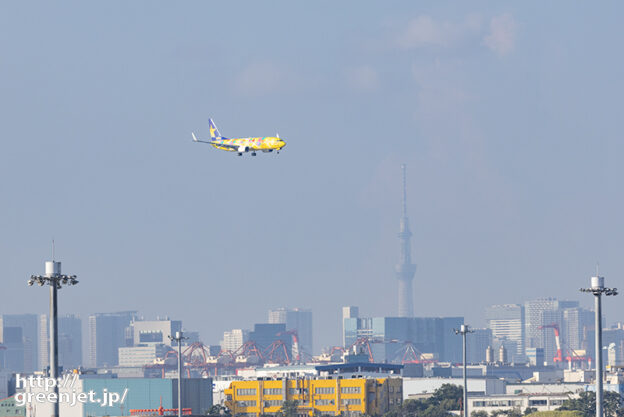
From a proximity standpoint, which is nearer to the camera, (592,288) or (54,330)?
(54,330)

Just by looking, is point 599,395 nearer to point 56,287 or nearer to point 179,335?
point 56,287

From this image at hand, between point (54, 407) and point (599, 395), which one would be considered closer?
point (54, 407)

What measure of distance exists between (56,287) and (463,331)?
296ft

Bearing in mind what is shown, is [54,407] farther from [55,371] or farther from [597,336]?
[597,336]

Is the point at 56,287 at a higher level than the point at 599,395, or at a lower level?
higher

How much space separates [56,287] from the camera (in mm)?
89062

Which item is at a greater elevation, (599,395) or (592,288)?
(592,288)

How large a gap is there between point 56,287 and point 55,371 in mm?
5543

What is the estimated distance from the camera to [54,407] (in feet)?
301

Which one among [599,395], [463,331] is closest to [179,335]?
[463,331]

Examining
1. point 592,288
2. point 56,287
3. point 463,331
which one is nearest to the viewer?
point 56,287

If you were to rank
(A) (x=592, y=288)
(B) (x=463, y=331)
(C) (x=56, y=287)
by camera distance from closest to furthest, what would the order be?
(C) (x=56, y=287) → (A) (x=592, y=288) → (B) (x=463, y=331)

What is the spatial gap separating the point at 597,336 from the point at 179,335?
83997 millimetres

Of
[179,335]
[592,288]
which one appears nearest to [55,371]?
[592,288]
